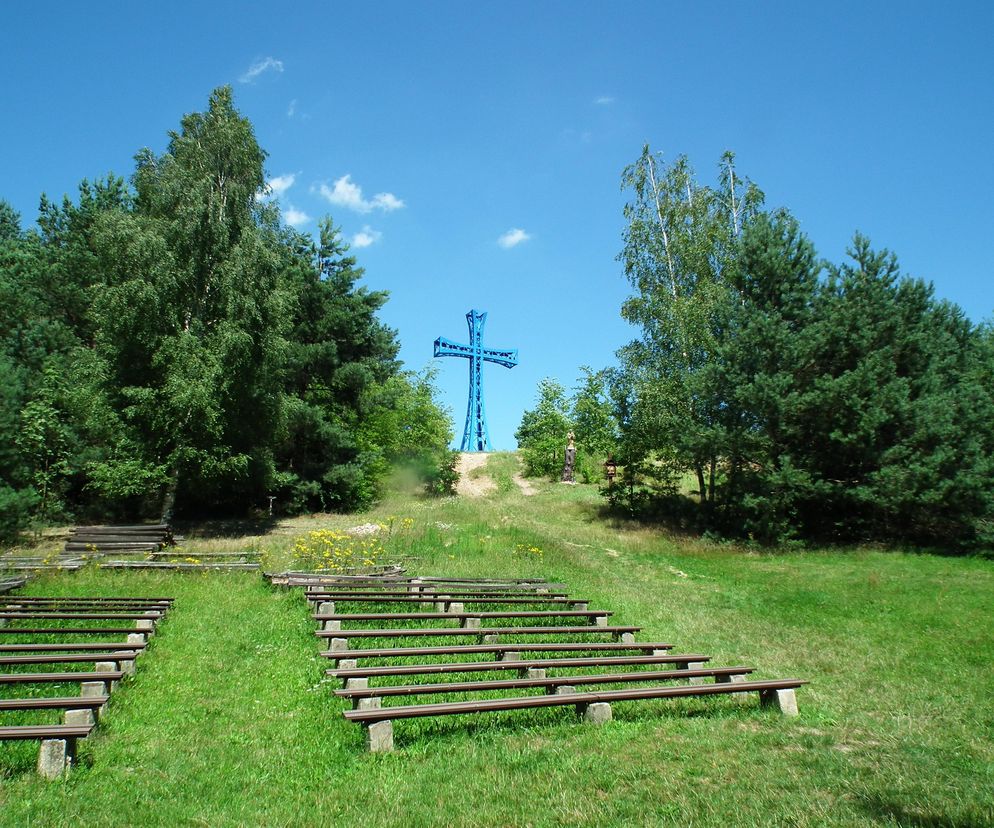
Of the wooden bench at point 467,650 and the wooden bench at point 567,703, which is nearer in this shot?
the wooden bench at point 567,703

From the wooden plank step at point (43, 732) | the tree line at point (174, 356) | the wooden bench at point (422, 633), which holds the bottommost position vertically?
the wooden bench at point (422, 633)

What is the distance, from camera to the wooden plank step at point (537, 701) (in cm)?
480

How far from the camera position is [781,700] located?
6336 mm

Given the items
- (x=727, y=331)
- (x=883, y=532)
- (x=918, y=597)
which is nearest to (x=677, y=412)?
(x=727, y=331)

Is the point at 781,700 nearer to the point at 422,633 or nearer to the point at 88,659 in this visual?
the point at 422,633

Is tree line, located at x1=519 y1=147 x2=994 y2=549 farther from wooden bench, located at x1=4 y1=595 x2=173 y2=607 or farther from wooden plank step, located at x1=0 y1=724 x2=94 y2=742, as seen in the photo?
wooden plank step, located at x1=0 y1=724 x2=94 y2=742

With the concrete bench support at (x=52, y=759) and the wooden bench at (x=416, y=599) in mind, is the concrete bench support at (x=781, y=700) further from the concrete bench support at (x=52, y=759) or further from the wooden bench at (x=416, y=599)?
the concrete bench support at (x=52, y=759)

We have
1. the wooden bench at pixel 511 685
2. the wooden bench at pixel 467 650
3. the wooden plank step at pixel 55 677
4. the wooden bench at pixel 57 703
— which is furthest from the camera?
the wooden bench at pixel 467 650

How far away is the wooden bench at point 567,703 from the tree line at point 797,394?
14649mm

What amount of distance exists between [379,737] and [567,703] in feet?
5.36

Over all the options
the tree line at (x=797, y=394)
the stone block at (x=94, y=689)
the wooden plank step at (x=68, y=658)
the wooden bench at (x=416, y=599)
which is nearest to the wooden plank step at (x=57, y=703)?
the stone block at (x=94, y=689)

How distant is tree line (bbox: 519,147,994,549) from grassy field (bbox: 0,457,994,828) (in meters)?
9.14

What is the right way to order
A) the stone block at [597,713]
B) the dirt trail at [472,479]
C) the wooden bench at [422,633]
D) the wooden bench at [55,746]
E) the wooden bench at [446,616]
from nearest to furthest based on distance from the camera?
the wooden bench at [55,746], the stone block at [597,713], the wooden bench at [422,633], the wooden bench at [446,616], the dirt trail at [472,479]

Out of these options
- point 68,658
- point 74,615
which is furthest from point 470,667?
point 74,615
